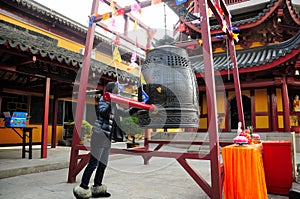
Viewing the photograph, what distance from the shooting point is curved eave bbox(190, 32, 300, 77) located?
8.10m

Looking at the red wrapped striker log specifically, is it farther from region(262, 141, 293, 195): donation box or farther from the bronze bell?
region(262, 141, 293, 195): donation box

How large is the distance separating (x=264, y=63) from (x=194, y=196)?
7049 mm

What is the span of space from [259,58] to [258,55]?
0.61m

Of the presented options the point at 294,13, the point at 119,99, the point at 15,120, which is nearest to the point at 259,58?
the point at 294,13

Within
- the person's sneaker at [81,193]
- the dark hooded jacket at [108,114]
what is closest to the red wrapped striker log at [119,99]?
the dark hooded jacket at [108,114]

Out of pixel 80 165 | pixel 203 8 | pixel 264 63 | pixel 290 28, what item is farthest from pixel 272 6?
pixel 80 165

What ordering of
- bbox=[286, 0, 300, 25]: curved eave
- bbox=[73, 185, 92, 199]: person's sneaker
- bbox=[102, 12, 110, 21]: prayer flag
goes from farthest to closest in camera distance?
1. bbox=[286, 0, 300, 25]: curved eave
2. bbox=[102, 12, 110, 21]: prayer flag
3. bbox=[73, 185, 92, 199]: person's sneaker

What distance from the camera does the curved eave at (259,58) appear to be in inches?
319

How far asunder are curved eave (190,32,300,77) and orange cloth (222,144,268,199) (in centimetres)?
456

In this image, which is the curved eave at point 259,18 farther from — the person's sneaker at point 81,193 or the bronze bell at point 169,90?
the person's sneaker at point 81,193

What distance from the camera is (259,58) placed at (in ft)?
31.5

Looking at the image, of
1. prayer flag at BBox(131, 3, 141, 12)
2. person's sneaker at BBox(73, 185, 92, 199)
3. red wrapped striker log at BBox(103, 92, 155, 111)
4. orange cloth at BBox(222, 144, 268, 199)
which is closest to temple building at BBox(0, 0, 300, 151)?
prayer flag at BBox(131, 3, 141, 12)

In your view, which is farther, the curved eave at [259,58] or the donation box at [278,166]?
the curved eave at [259,58]

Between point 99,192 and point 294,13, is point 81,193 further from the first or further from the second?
point 294,13
